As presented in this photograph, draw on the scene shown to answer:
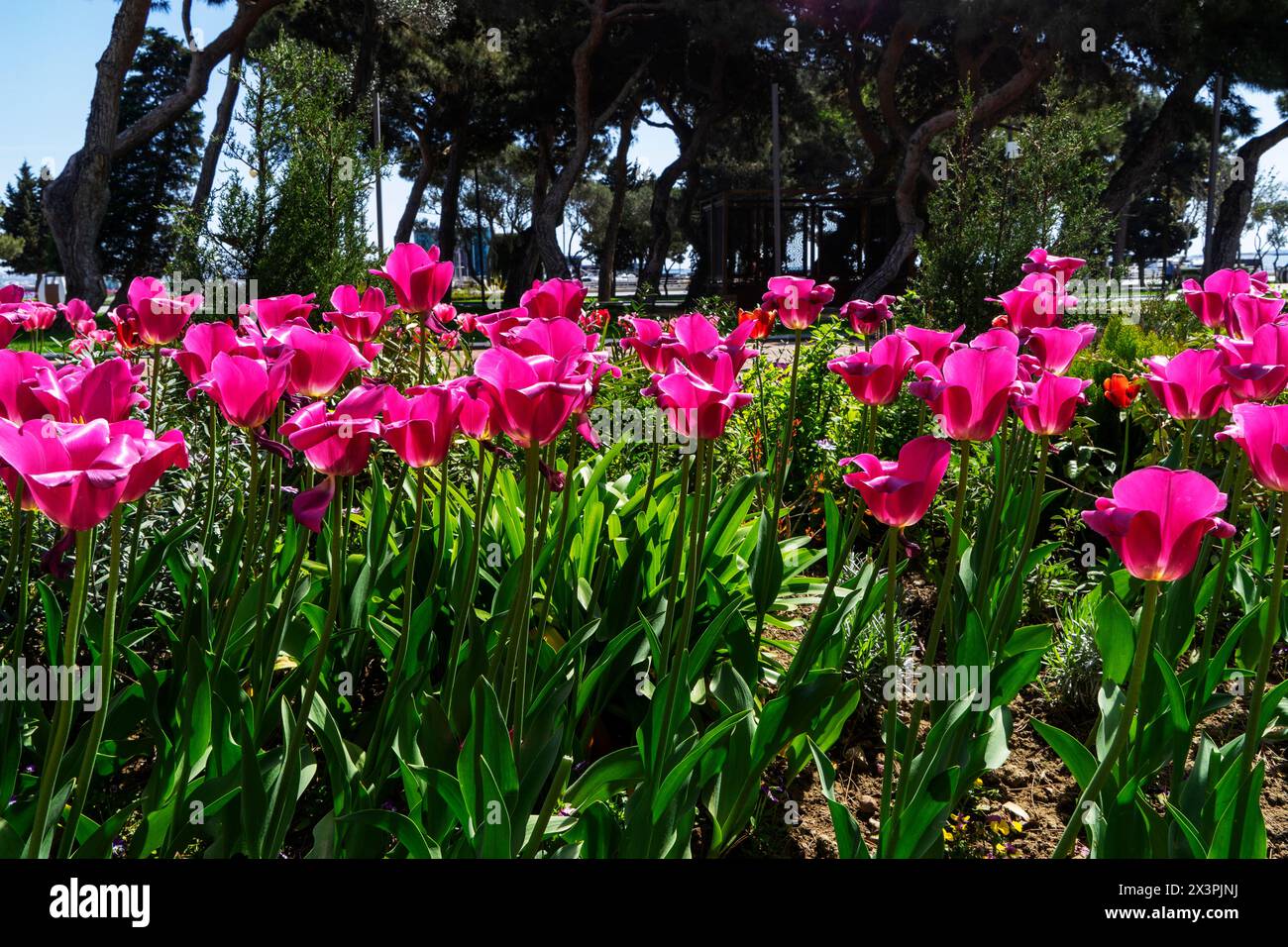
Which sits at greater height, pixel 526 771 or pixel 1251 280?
pixel 1251 280

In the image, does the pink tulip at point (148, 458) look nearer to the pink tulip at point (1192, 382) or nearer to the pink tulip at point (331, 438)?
the pink tulip at point (331, 438)

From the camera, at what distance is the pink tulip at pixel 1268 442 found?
55.1 inches

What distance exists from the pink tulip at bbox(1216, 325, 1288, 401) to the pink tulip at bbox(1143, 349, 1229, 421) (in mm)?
44

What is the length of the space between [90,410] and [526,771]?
94 cm

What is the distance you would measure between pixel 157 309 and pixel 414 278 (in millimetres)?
616

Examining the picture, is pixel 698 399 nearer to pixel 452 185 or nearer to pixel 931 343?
pixel 931 343

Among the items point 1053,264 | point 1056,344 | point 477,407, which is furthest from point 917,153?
point 477,407

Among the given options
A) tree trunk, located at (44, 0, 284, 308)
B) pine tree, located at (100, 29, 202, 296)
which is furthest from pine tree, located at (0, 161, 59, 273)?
tree trunk, located at (44, 0, 284, 308)

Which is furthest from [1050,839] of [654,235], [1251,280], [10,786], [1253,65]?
[654,235]

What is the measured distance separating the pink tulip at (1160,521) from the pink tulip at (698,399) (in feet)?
1.98

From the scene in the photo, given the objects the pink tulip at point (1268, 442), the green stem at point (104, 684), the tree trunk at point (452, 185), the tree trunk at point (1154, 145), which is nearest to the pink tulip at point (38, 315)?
the green stem at point (104, 684)
